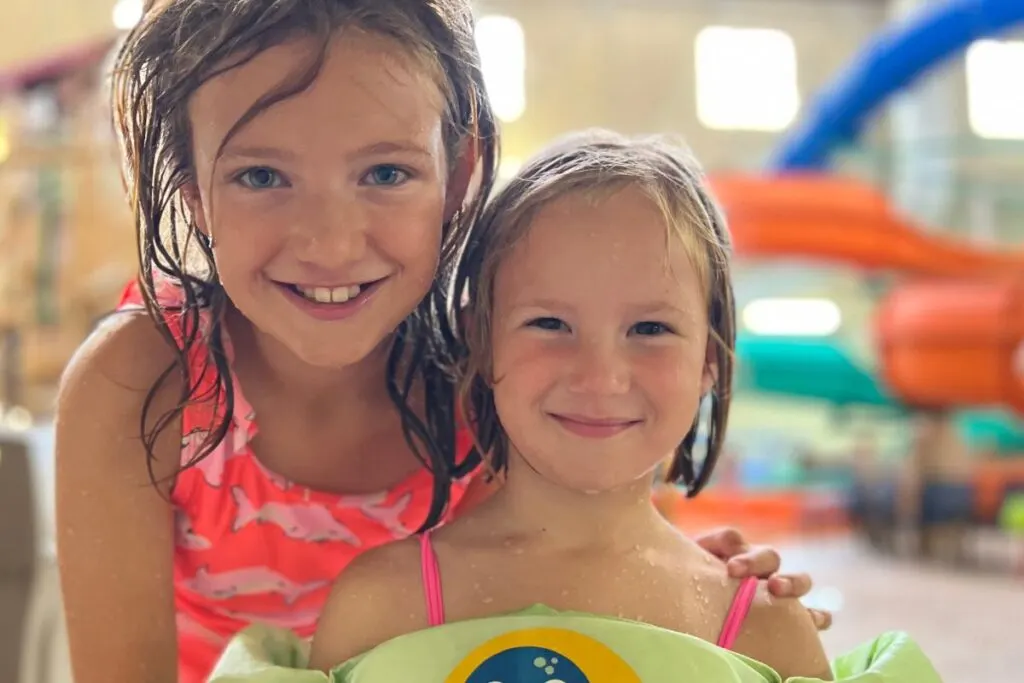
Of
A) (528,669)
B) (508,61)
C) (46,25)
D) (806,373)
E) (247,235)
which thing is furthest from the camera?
(508,61)

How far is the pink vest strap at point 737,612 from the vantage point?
0.72m

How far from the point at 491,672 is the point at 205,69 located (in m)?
0.45

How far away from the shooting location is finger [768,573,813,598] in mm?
746

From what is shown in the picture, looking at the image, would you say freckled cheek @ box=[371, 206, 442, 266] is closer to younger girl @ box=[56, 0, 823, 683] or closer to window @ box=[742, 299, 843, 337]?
younger girl @ box=[56, 0, 823, 683]

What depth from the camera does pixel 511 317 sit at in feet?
2.40

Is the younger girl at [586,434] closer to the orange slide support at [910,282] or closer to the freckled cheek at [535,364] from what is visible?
the freckled cheek at [535,364]

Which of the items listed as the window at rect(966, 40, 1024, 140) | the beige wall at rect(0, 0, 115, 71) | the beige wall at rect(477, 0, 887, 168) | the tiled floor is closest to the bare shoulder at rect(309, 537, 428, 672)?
the tiled floor

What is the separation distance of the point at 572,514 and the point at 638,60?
594 centimetres

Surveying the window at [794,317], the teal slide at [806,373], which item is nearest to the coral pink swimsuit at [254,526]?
the teal slide at [806,373]

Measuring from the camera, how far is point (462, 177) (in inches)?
33.1

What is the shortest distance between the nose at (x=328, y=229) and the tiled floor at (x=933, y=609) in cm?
127

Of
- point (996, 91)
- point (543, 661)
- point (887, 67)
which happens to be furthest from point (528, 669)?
point (996, 91)

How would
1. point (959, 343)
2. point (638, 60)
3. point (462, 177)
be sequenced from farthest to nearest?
point (638, 60) < point (959, 343) < point (462, 177)

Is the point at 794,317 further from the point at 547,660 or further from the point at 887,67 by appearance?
the point at 547,660
